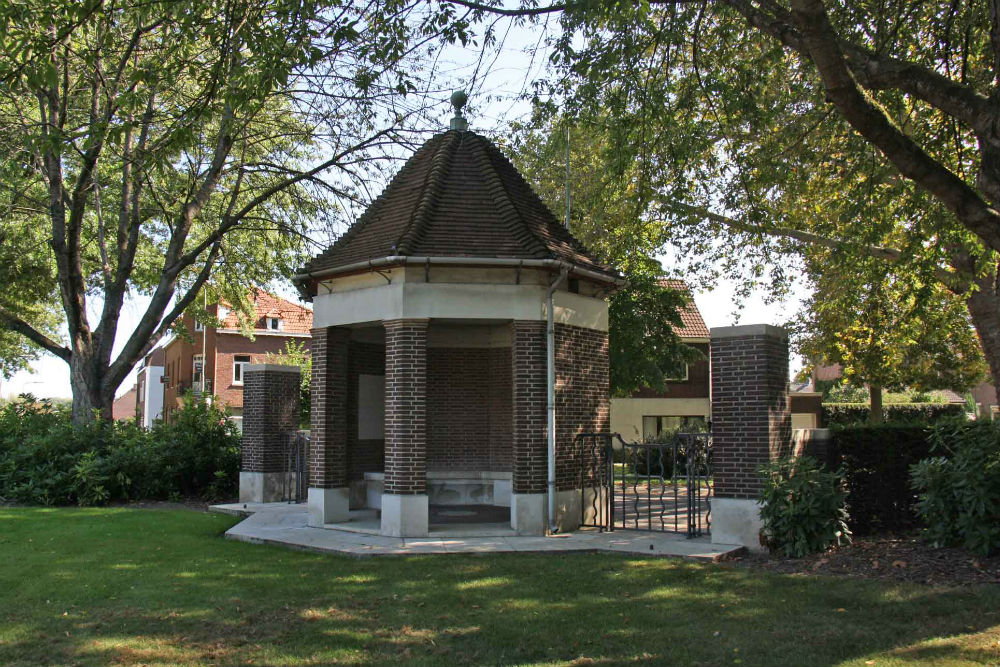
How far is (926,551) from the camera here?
916 cm

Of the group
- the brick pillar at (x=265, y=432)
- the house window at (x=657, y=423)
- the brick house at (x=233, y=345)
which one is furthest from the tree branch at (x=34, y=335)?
the house window at (x=657, y=423)

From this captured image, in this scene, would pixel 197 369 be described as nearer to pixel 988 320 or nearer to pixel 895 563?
pixel 988 320

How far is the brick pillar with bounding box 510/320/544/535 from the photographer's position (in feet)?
39.1

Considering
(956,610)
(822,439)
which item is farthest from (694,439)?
(956,610)

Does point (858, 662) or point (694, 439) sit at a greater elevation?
point (694, 439)

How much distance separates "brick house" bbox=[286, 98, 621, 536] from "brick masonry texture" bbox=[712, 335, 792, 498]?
2.54m

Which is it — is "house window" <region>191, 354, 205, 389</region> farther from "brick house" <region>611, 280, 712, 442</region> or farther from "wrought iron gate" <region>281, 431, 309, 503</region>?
"wrought iron gate" <region>281, 431, 309, 503</region>

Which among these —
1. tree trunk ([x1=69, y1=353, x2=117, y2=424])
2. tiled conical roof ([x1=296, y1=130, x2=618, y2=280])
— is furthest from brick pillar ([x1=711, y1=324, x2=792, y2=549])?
tree trunk ([x1=69, y1=353, x2=117, y2=424])

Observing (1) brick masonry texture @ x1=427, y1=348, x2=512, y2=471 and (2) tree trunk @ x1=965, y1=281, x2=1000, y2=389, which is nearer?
(1) brick masonry texture @ x1=427, y1=348, x2=512, y2=471

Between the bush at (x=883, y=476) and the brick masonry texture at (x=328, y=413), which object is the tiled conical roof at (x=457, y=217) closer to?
the brick masonry texture at (x=328, y=413)

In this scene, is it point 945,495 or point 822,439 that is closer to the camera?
point 945,495

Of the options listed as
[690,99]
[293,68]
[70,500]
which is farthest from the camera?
[70,500]

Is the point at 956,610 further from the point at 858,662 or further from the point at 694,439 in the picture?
the point at 694,439

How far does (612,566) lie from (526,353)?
3.84 m
